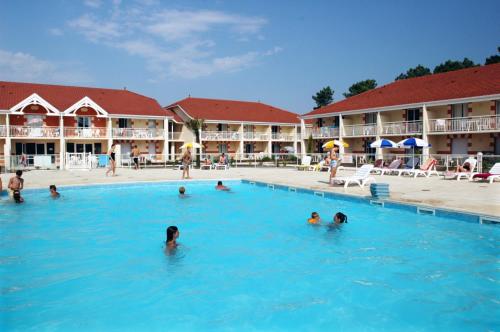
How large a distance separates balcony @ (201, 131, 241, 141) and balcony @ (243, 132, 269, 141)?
93cm

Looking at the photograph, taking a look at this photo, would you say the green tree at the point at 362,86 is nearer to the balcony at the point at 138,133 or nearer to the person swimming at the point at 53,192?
the balcony at the point at 138,133

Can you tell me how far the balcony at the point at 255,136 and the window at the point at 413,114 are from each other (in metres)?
16.4

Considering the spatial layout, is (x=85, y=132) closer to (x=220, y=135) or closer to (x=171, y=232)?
(x=220, y=135)

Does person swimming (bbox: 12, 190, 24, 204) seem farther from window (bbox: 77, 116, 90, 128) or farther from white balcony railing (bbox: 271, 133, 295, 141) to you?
white balcony railing (bbox: 271, 133, 295, 141)

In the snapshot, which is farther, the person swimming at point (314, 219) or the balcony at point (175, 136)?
the balcony at point (175, 136)

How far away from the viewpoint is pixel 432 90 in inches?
1189

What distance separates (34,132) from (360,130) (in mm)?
24415

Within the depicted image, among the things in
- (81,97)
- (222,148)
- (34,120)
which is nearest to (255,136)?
(222,148)

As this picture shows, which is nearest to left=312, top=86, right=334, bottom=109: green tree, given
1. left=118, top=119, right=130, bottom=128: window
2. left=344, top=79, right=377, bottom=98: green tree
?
left=344, top=79, right=377, bottom=98: green tree

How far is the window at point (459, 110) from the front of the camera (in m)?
27.4

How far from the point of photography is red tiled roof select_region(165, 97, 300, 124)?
4272cm

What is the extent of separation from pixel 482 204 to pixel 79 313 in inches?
378

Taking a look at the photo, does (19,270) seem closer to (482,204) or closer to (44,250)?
(44,250)

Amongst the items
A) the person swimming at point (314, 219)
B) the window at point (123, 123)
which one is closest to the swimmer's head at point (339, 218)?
the person swimming at point (314, 219)
